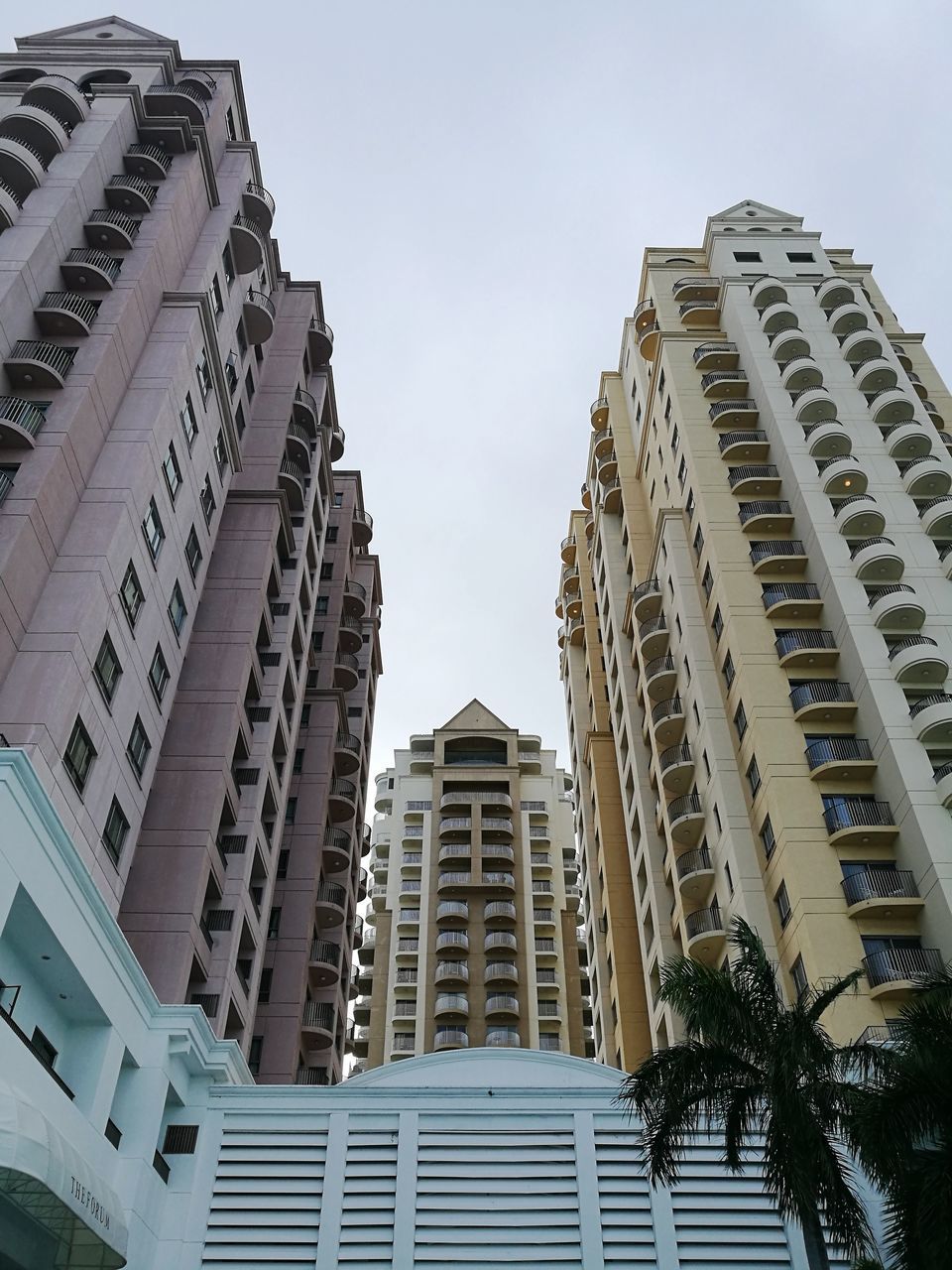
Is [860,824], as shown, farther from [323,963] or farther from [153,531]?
[323,963]

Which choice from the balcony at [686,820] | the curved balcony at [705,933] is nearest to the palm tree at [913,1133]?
the curved balcony at [705,933]

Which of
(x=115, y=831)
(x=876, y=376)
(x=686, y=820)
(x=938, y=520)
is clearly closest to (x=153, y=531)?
(x=115, y=831)

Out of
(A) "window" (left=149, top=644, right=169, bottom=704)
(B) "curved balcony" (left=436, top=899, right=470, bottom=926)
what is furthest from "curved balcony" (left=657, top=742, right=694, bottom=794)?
(B) "curved balcony" (left=436, top=899, right=470, bottom=926)

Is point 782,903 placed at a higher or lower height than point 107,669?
lower

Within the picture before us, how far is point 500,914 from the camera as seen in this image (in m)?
79.1

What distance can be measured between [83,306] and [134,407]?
133 inches

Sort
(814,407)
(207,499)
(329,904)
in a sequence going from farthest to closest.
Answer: (329,904)
(814,407)
(207,499)

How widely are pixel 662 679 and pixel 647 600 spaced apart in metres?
5.99

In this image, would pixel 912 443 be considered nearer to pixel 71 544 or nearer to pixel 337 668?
pixel 337 668

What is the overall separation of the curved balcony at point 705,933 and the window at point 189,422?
25.5m

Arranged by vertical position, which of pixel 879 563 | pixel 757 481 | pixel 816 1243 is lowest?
pixel 816 1243

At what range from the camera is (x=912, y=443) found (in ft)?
158

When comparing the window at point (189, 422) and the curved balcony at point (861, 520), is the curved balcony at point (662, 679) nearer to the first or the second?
the curved balcony at point (861, 520)

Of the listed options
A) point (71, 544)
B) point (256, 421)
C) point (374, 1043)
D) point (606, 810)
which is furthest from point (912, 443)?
point (374, 1043)
